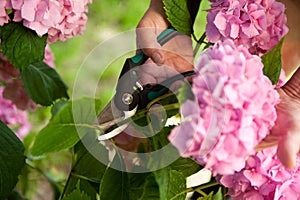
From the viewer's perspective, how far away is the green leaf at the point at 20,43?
34.4 inches

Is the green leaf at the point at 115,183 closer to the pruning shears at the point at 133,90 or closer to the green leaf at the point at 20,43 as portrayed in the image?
the pruning shears at the point at 133,90

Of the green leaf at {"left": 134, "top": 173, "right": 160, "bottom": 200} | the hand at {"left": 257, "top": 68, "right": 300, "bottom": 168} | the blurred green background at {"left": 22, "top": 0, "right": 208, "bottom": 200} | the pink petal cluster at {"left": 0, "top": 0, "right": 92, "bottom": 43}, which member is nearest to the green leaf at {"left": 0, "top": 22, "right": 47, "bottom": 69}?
the pink petal cluster at {"left": 0, "top": 0, "right": 92, "bottom": 43}

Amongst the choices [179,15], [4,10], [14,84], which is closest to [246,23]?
[179,15]

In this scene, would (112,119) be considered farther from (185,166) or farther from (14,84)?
(14,84)

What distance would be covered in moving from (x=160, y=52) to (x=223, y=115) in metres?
0.21

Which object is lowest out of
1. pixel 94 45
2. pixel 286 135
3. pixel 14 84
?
pixel 94 45

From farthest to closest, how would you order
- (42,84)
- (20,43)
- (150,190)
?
(42,84)
(20,43)
(150,190)

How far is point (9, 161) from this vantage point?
0.92 metres

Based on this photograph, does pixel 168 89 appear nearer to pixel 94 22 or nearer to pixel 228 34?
pixel 228 34

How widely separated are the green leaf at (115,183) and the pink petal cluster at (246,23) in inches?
7.5

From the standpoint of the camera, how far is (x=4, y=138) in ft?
3.08

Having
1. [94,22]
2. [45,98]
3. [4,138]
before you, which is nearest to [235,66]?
[4,138]

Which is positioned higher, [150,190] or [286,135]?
[286,135]

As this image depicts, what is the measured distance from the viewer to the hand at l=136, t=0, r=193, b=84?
0.70 metres
